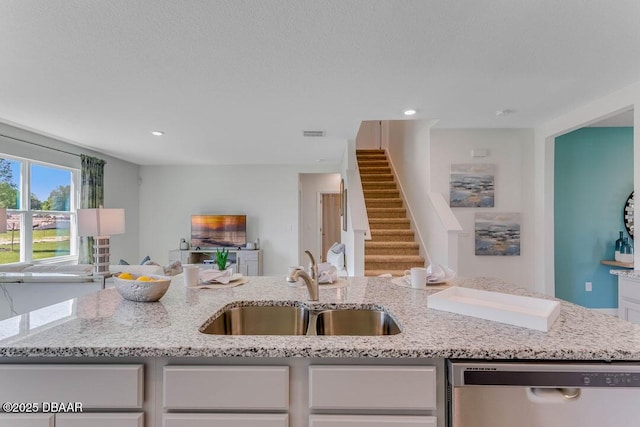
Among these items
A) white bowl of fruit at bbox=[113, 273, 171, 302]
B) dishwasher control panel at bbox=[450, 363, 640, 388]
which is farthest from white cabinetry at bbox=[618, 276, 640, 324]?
white bowl of fruit at bbox=[113, 273, 171, 302]

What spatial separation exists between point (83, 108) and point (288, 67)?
2.24m

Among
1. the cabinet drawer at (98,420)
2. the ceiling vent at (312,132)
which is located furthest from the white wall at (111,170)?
the cabinet drawer at (98,420)

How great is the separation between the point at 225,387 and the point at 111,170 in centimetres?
606

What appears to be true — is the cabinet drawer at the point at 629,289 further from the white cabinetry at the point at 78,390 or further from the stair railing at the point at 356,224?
the white cabinetry at the point at 78,390

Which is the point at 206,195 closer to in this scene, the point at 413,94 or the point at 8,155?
the point at 8,155

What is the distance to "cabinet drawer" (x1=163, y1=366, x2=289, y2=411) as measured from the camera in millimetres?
1047

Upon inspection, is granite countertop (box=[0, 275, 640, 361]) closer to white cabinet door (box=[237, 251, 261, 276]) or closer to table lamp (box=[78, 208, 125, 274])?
table lamp (box=[78, 208, 125, 274])

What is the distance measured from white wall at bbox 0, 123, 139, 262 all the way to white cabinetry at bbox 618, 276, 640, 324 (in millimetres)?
6207

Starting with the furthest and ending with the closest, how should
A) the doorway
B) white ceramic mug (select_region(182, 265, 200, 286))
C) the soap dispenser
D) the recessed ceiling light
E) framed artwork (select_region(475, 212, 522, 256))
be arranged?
the doorway < the soap dispenser < framed artwork (select_region(475, 212, 522, 256)) < the recessed ceiling light < white ceramic mug (select_region(182, 265, 200, 286))

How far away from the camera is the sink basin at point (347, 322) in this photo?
153cm

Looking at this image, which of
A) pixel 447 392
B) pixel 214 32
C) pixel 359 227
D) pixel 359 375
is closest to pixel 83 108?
pixel 214 32

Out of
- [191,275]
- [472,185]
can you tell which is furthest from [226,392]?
[472,185]

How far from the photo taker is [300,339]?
43.1 inches

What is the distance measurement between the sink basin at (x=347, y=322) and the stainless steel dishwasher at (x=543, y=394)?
0.53m
